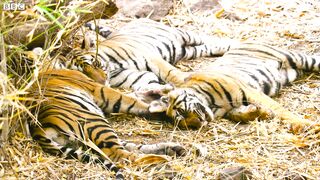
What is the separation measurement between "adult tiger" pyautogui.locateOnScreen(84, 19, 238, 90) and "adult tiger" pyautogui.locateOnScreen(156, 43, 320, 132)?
33 centimetres

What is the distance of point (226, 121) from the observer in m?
5.02

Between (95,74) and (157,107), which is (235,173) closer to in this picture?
(157,107)

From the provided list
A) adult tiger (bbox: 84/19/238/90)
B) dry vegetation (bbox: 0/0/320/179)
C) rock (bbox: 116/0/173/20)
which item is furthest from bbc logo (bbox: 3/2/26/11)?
rock (bbox: 116/0/173/20)

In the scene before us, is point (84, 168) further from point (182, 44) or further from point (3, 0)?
point (182, 44)

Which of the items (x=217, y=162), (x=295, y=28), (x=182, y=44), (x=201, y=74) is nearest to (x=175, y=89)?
(x=201, y=74)

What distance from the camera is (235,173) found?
3.92 meters

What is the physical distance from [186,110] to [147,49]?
147 centimetres

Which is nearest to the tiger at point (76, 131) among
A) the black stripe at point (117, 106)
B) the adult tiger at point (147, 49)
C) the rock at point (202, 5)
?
the black stripe at point (117, 106)

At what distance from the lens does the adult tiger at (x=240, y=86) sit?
488 centimetres

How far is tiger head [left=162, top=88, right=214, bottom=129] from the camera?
190 inches

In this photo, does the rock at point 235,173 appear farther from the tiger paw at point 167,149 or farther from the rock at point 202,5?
the rock at point 202,5

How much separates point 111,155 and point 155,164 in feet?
0.88

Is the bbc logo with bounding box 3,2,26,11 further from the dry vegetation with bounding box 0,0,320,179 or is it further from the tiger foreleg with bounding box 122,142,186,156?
the tiger foreleg with bounding box 122,142,186,156

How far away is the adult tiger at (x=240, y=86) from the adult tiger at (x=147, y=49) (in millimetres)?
328
